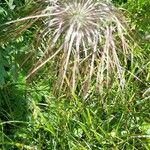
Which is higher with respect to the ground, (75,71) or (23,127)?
(75,71)

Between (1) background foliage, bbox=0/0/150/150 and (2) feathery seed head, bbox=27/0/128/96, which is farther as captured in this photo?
(1) background foliage, bbox=0/0/150/150

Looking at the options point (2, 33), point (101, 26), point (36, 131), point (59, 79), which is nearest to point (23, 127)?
point (36, 131)

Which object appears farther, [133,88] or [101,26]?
[133,88]

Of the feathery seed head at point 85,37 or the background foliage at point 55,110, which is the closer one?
the feathery seed head at point 85,37

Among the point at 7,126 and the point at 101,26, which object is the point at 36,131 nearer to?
the point at 7,126

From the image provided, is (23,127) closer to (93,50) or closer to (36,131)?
(36,131)

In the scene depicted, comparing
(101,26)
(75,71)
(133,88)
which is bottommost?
(133,88)

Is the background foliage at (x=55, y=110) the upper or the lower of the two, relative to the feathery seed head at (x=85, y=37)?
lower

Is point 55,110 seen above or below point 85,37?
below

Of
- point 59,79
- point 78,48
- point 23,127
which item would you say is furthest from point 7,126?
point 78,48

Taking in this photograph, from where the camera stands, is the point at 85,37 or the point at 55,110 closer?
the point at 85,37

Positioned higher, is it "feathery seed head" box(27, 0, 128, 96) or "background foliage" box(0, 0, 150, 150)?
"feathery seed head" box(27, 0, 128, 96)
